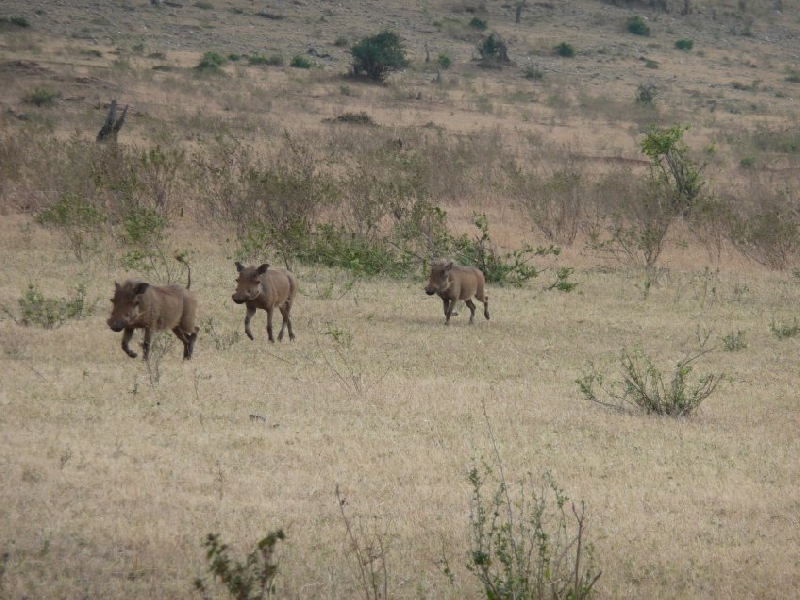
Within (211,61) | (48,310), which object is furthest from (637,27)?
(48,310)

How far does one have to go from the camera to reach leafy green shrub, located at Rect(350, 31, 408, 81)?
40000 millimetres

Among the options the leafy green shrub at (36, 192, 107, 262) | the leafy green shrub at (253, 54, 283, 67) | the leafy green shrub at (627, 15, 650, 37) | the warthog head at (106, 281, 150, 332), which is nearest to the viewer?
the warthog head at (106, 281, 150, 332)

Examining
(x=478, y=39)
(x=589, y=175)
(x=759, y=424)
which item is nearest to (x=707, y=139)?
(x=589, y=175)

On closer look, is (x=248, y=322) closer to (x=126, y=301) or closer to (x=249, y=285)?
(x=249, y=285)

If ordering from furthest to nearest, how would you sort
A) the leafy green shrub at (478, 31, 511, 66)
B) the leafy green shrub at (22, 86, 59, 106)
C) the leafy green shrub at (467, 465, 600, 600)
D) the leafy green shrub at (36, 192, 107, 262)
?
1. the leafy green shrub at (478, 31, 511, 66)
2. the leafy green shrub at (22, 86, 59, 106)
3. the leafy green shrub at (36, 192, 107, 262)
4. the leafy green shrub at (467, 465, 600, 600)

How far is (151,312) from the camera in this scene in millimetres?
9820

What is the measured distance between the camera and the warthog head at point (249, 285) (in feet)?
36.8

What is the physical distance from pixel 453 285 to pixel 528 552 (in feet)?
24.4

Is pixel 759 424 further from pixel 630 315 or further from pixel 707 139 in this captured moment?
pixel 707 139

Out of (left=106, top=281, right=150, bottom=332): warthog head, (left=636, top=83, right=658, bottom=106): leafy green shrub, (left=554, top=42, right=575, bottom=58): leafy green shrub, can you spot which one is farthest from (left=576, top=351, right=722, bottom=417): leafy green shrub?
(left=554, top=42, right=575, bottom=58): leafy green shrub

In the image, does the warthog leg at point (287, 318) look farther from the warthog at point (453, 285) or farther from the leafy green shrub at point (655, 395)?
the leafy green shrub at point (655, 395)

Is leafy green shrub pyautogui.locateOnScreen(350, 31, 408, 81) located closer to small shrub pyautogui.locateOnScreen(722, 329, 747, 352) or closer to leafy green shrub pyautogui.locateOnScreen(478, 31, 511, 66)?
leafy green shrub pyautogui.locateOnScreen(478, 31, 511, 66)

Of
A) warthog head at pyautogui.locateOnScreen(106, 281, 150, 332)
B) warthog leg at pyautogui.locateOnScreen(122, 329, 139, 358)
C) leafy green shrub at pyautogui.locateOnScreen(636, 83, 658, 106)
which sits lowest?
warthog leg at pyautogui.locateOnScreen(122, 329, 139, 358)

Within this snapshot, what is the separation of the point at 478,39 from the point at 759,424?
46.9 metres
